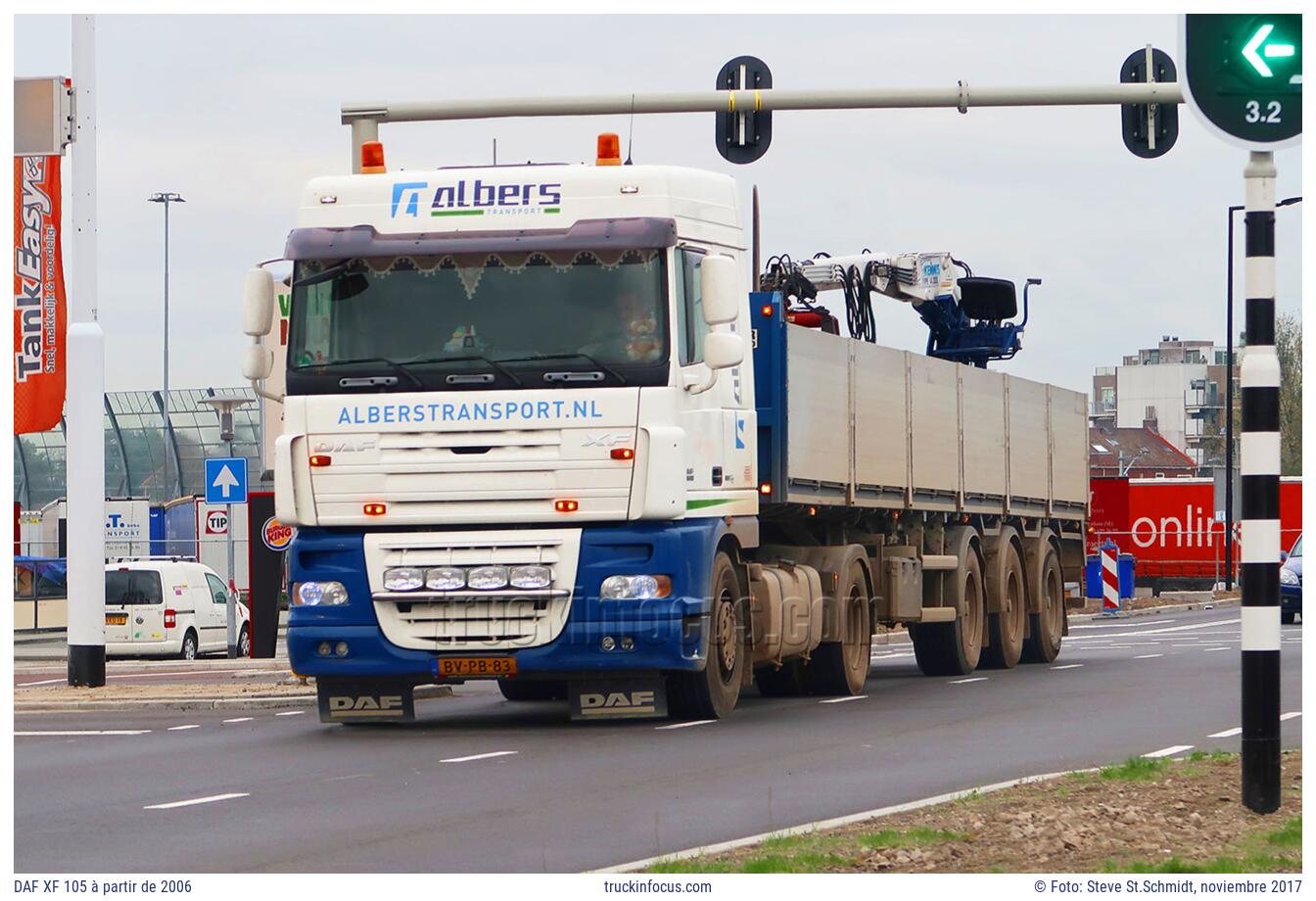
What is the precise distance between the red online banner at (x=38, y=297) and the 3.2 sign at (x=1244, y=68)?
14833 mm

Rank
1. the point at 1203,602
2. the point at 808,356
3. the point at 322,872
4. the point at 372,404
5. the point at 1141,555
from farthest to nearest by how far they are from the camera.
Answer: the point at 1141,555
the point at 1203,602
the point at 808,356
the point at 372,404
the point at 322,872

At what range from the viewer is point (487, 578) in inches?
655

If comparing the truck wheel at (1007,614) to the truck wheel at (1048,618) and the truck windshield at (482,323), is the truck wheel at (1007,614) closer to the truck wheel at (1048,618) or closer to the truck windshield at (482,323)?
the truck wheel at (1048,618)

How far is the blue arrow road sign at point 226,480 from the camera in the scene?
30.2m

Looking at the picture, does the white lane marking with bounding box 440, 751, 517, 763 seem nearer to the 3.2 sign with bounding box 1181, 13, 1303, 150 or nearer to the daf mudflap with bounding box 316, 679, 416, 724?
the daf mudflap with bounding box 316, 679, 416, 724

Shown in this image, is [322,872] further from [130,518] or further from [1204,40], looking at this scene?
[130,518]

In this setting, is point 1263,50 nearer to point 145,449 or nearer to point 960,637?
point 960,637

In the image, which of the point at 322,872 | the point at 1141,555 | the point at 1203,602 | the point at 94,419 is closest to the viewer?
the point at 322,872

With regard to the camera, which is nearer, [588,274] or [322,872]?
[322,872]

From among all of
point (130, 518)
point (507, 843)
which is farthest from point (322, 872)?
point (130, 518)

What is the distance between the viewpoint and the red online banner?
22547mm

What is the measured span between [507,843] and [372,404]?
6558 millimetres

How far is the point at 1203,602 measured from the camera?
52.5 metres

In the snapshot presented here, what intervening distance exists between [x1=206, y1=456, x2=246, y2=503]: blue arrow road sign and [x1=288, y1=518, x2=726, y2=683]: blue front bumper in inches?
524
